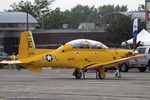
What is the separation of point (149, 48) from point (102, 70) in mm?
12844

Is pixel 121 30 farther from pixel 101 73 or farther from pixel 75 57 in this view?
pixel 75 57

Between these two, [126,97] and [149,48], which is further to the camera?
[149,48]

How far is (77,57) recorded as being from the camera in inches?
1211

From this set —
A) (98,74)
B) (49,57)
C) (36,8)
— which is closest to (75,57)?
(49,57)

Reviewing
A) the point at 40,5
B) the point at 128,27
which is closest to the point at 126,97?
the point at 128,27

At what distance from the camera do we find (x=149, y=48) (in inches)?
1698

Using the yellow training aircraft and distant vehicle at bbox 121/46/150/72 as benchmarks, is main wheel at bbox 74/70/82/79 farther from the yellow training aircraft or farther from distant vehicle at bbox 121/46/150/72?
distant vehicle at bbox 121/46/150/72

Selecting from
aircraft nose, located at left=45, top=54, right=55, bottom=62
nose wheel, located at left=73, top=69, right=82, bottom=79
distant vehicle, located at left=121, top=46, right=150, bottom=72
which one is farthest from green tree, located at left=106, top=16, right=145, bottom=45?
aircraft nose, located at left=45, top=54, right=55, bottom=62

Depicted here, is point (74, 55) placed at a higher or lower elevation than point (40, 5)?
lower

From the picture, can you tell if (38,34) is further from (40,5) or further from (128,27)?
(40,5)

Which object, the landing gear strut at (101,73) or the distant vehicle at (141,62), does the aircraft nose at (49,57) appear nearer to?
the landing gear strut at (101,73)

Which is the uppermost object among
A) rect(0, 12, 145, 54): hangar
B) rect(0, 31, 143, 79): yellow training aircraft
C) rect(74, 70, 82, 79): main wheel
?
rect(0, 12, 145, 54): hangar

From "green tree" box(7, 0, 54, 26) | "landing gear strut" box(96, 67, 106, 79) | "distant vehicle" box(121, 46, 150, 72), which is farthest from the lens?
"green tree" box(7, 0, 54, 26)

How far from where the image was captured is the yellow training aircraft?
100ft
